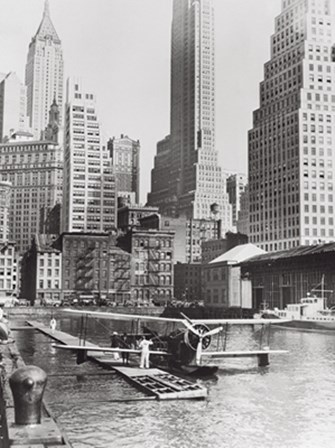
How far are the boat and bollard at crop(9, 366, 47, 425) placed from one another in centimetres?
9605

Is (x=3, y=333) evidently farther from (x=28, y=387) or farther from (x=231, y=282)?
(x=231, y=282)

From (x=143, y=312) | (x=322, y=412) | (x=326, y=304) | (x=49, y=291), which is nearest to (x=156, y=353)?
(x=322, y=412)

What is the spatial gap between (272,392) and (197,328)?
30.7 feet

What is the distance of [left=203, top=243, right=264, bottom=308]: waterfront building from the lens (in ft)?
584

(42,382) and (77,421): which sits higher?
(42,382)

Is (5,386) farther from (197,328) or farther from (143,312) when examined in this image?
(143,312)

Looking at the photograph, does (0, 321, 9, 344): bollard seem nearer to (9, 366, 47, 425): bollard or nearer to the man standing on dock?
the man standing on dock

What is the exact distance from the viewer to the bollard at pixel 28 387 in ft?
57.8

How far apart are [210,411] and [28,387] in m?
15.1

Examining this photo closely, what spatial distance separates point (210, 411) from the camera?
30750 mm

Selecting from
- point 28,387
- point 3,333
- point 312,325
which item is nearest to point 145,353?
point 3,333

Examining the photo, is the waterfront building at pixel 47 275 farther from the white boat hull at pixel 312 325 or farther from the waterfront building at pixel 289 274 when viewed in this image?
the white boat hull at pixel 312 325

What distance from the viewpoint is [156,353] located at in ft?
151

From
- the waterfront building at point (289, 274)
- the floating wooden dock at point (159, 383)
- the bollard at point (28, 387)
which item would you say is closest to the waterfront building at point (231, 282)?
the waterfront building at point (289, 274)
